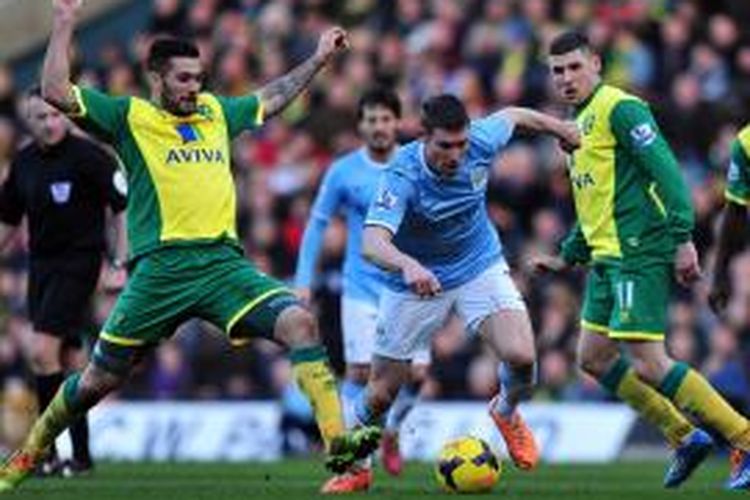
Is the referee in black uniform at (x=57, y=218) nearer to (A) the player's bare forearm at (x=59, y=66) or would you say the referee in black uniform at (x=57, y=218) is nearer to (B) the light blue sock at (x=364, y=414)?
(B) the light blue sock at (x=364, y=414)

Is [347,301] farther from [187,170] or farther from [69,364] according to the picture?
[187,170]

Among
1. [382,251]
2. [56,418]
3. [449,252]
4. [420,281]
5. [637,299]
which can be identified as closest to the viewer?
[420,281]

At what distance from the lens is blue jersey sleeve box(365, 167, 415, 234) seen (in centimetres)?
1445

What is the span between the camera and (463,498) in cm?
1436

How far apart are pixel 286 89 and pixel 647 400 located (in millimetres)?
2970

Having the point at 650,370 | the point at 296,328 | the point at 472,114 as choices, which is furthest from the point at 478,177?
the point at 472,114

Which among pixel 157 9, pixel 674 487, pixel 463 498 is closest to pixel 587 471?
pixel 674 487

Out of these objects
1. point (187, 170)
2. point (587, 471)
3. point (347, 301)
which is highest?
point (187, 170)

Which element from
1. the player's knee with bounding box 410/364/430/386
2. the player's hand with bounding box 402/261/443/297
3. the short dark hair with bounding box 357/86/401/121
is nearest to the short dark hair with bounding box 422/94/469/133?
the player's hand with bounding box 402/261/443/297

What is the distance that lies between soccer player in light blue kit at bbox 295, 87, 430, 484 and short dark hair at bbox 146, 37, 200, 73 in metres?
3.48

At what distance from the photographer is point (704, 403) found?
14.7 meters

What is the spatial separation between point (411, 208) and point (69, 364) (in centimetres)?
461

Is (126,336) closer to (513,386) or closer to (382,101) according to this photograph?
(513,386)

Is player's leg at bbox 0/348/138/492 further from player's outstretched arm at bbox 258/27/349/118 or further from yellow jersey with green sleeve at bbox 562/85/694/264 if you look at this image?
yellow jersey with green sleeve at bbox 562/85/694/264
